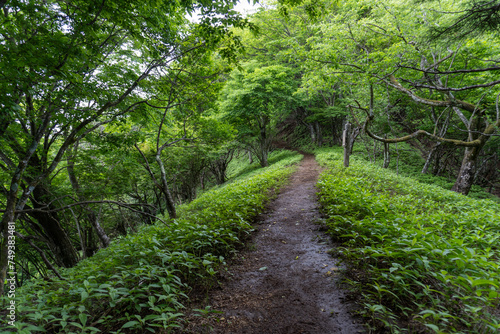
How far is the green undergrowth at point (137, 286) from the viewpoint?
200 cm

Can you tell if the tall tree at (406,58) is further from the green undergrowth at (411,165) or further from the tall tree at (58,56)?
the tall tree at (58,56)

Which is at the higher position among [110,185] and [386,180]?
[110,185]

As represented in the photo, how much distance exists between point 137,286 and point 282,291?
6.06 feet

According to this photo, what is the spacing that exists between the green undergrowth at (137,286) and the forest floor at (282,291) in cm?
31

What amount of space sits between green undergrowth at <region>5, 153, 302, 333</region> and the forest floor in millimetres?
309

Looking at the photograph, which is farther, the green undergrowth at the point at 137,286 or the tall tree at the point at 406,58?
the tall tree at the point at 406,58

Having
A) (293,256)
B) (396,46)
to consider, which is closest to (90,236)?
(293,256)

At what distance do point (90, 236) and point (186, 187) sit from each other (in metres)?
6.74

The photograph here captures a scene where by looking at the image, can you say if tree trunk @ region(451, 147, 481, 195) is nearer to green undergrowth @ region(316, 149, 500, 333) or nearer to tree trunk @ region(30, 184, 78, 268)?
green undergrowth @ region(316, 149, 500, 333)

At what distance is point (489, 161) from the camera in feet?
43.9

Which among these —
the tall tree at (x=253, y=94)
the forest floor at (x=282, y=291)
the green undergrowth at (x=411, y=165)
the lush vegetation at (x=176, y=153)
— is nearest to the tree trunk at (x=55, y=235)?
the lush vegetation at (x=176, y=153)

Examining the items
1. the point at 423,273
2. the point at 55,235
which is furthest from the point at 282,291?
the point at 55,235

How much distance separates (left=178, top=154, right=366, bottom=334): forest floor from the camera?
222 cm

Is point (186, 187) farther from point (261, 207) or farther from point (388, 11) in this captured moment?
point (388, 11)
